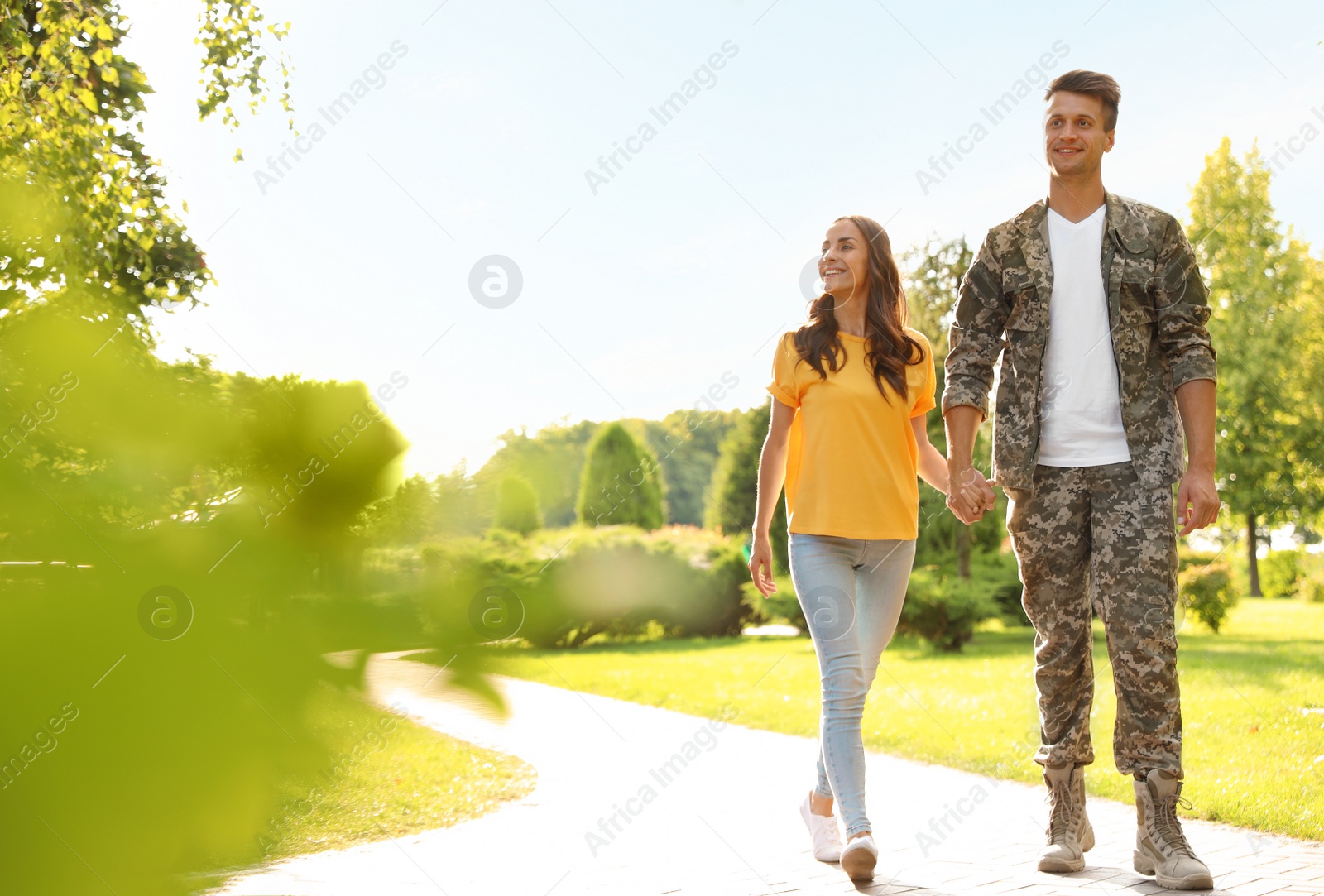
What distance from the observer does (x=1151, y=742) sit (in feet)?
9.87

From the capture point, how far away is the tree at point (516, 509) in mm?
591

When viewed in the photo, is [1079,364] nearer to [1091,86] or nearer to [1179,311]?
[1179,311]

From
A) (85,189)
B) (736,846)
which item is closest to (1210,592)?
(736,846)

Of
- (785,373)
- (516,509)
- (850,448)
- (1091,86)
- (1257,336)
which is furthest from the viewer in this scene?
(1257,336)

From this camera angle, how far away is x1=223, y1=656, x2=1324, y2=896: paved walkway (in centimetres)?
334

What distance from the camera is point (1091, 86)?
3.12 meters

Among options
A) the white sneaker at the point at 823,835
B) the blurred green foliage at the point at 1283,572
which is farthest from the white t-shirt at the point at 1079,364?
the blurred green foliage at the point at 1283,572

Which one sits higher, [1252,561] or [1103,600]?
[1103,600]

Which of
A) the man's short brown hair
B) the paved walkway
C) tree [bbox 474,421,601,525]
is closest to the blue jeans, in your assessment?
the paved walkway

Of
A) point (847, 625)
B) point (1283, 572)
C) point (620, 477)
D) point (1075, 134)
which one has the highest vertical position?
point (1075, 134)

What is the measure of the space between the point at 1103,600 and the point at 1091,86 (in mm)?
1541

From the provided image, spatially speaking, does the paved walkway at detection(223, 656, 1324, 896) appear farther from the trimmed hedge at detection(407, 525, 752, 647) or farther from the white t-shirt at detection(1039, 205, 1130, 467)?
the trimmed hedge at detection(407, 525, 752, 647)

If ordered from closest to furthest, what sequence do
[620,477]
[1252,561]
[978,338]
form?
[978,338]
[620,477]
[1252,561]

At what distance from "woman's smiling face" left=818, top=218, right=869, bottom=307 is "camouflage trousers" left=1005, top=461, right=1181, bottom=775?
3.11 feet
